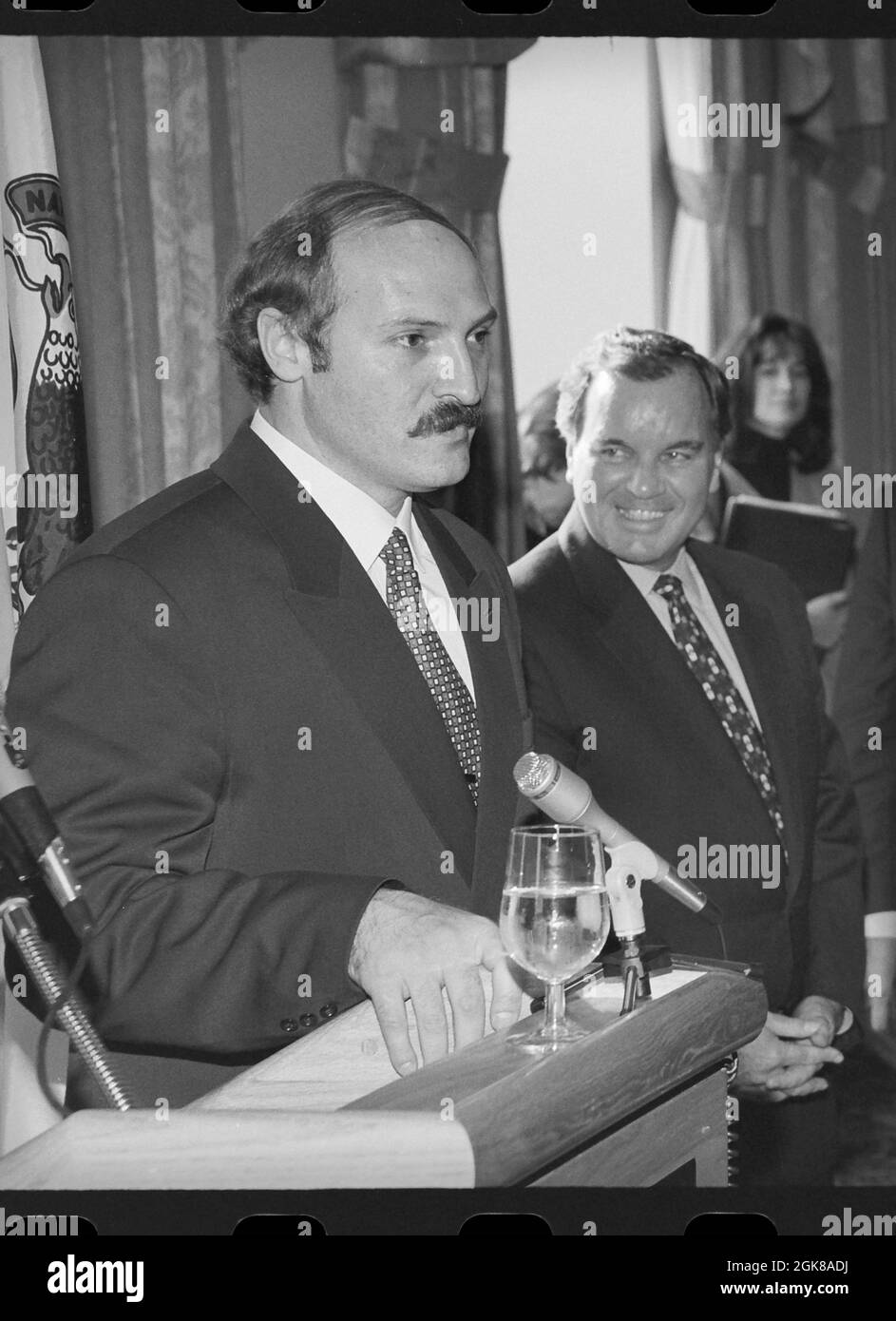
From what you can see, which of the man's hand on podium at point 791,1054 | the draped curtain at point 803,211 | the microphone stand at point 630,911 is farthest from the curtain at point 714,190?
the microphone stand at point 630,911

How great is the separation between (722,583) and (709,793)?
38 cm

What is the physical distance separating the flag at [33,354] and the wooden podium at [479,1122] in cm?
99

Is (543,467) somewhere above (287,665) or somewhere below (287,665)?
above

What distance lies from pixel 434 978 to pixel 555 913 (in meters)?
0.16

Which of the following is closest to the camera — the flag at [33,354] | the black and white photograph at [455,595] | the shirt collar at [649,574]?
the black and white photograph at [455,595]

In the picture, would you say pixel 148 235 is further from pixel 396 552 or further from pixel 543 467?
pixel 543 467

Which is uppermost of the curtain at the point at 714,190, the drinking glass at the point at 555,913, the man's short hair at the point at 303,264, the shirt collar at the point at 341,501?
the curtain at the point at 714,190

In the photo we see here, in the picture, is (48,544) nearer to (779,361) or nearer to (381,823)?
(381,823)

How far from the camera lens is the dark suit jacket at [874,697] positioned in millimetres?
2564

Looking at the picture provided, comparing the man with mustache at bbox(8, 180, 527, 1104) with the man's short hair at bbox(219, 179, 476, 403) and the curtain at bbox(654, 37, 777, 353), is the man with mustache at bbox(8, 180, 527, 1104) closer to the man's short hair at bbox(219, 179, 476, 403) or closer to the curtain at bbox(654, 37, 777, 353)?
the man's short hair at bbox(219, 179, 476, 403)

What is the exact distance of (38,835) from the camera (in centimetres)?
177

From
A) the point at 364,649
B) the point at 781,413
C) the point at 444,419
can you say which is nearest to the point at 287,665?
the point at 364,649

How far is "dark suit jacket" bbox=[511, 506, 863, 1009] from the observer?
2.39m

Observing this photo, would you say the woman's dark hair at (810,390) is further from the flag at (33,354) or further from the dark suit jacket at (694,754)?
the flag at (33,354)
